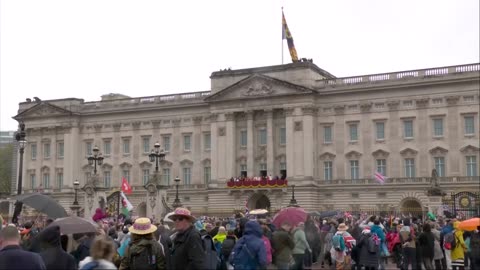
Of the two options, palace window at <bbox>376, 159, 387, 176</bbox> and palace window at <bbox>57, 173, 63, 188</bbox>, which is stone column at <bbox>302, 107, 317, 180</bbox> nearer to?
palace window at <bbox>376, 159, 387, 176</bbox>

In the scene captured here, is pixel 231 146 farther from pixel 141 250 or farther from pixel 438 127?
pixel 141 250

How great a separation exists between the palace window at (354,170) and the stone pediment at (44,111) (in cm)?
3216

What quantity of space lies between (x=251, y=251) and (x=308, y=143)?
169 feet

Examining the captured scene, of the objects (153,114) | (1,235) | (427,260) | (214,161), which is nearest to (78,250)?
(1,235)

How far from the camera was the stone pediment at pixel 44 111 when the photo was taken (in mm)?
75812

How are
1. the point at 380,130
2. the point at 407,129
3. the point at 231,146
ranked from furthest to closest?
the point at 231,146 < the point at 380,130 < the point at 407,129

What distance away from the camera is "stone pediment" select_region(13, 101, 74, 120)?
249ft

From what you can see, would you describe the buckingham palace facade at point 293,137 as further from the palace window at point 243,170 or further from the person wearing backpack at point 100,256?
the person wearing backpack at point 100,256

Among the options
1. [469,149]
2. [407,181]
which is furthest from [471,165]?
[407,181]

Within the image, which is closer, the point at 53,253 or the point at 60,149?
the point at 53,253

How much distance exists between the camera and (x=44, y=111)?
76.9 metres

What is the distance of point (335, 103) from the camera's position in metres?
63.5

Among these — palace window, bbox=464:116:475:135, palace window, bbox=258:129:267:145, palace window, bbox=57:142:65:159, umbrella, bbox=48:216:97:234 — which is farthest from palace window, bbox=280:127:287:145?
umbrella, bbox=48:216:97:234

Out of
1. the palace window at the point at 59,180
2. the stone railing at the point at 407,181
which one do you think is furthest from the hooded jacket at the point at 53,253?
the palace window at the point at 59,180
